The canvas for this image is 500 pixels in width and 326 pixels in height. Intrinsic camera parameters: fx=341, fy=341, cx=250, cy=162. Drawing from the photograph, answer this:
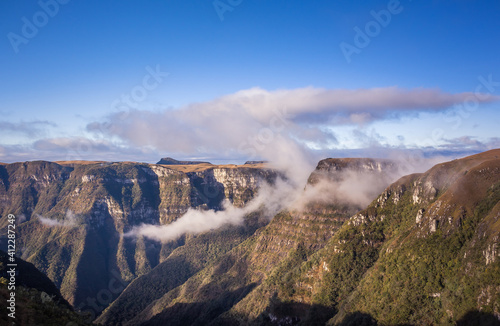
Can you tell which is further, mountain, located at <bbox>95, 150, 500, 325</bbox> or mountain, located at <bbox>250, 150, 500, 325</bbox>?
mountain, located at <bbox>95, 150, 500, 325</bbox>

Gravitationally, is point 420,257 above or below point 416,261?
above

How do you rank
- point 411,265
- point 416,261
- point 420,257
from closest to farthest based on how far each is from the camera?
point 420,257, point 416,261, point 411,265

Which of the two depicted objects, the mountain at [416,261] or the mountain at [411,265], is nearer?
the mountain at [416,261]

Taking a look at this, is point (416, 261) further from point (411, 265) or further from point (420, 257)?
point (411, 265)

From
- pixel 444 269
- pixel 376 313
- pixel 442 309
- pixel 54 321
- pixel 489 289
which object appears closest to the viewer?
pixel 54 321

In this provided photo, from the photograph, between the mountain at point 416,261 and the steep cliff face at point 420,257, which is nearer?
the mountain at point 416,261

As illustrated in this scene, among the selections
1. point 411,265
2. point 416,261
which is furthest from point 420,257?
point 411,265

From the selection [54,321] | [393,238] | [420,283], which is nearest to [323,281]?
[393,238]

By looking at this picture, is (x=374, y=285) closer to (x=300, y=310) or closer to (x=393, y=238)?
(x=393, y=238)

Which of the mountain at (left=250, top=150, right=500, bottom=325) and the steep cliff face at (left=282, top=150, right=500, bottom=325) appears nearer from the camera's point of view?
the mountain at (left=250, top=150, right=500, bottom=325)

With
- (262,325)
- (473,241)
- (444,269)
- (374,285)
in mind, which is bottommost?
(262,325)

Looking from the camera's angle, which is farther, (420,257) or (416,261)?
(416,261)
